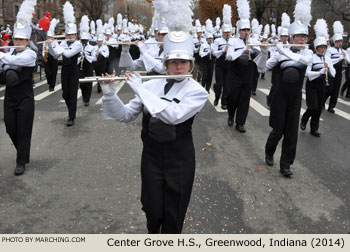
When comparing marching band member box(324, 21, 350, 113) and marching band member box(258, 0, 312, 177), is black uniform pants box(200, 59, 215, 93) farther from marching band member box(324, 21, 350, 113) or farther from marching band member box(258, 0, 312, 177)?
marching band member box(258, 0, 312, 177)

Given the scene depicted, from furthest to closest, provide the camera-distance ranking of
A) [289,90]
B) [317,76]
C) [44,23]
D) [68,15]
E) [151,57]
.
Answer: [44,23], [68,15], [317,76], [151,57], [289,90]

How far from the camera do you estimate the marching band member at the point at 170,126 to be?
9.01 ft

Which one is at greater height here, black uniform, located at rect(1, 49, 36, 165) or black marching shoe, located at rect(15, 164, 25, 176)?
black uniform, located at rect(1, 49, 36, 165)

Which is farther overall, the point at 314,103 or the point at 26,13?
the point at 314,103

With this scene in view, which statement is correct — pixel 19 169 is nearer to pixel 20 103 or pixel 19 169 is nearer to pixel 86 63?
pixel 20 103

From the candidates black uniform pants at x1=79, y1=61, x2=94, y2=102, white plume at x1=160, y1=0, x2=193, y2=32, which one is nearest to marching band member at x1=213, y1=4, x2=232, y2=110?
black uniform pants at x1=79, y1=61, x2=94, y2=102

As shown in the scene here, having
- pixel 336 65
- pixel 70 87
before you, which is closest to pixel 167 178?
pixel 70 87

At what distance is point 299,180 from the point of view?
541cm

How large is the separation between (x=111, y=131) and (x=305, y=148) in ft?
13.7

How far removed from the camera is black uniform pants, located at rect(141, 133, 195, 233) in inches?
113

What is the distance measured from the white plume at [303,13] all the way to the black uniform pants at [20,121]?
4.60m

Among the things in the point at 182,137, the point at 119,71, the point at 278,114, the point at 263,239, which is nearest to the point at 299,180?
the point at 278,114

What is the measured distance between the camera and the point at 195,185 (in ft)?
16.6

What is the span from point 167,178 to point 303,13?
4309mm
